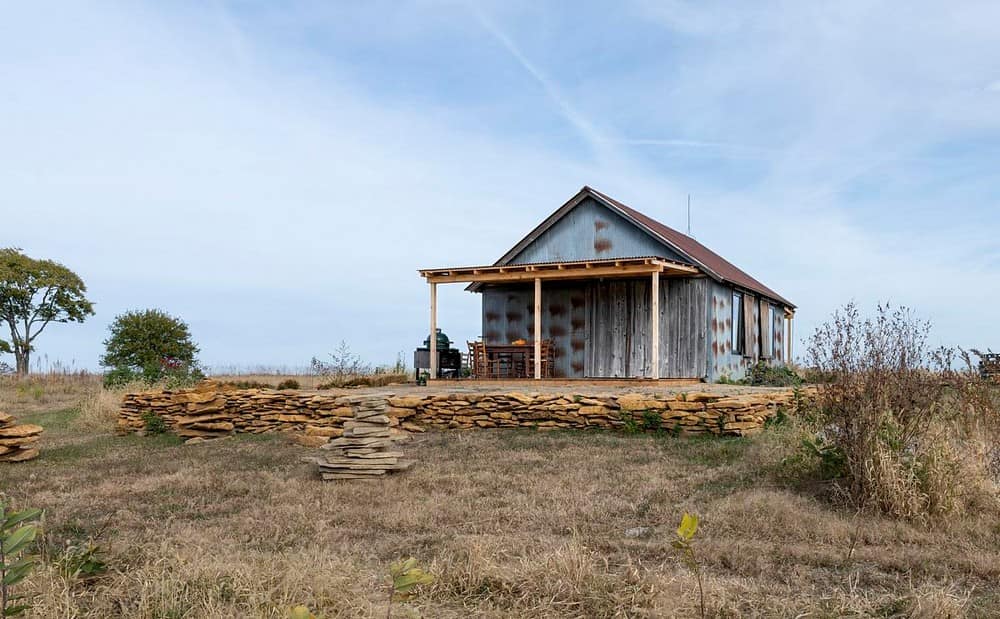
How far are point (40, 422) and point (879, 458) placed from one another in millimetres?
14935

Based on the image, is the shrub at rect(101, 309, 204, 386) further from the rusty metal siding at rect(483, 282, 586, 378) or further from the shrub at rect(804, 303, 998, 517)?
the shrub at rect(804, 303, 998, 517)

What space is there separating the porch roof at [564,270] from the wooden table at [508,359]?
154 cm

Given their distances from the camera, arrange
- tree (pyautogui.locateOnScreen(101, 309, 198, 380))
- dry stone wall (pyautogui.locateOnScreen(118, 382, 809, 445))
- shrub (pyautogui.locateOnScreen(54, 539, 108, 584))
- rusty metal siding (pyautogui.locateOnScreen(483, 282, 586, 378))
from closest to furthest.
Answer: shrub (pyautogui.locateOnScreen(54, 539, 108, 584))
dry stone wall (pyautogui.locateOnScreen(118, 382, 809, 445))
rusty metal siding (pyautogui.locateOnScreen(483, 282, 586, 378))
tree (pyautogui.locateOnScreen(101, 309, 198, 380))


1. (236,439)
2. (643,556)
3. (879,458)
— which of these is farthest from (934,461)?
(236,439)

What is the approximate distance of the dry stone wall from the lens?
10953 mm

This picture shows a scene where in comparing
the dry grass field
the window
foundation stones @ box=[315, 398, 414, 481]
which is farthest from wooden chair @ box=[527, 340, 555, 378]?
foundation stones @ box=[315, 398, 414, 481]

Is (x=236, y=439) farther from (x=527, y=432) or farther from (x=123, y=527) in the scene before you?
(x=123, y=527)

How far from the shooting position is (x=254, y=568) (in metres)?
4.62

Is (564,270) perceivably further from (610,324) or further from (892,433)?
(892,433)

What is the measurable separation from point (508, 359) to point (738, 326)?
600cm

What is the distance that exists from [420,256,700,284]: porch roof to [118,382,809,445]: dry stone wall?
4038 mm

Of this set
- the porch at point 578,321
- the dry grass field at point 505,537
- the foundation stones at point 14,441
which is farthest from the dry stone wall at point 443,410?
the porch at point 578,321

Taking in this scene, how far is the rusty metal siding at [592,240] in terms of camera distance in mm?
18375

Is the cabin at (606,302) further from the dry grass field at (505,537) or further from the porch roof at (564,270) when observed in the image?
the dry grass field at (505,537)
